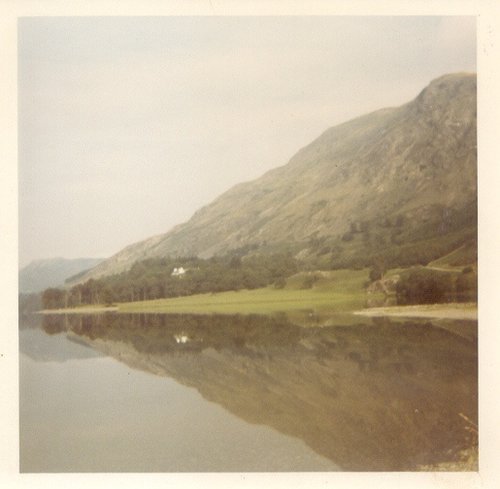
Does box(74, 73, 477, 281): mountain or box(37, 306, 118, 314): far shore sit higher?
box(74, 73, 477, 281): mountain

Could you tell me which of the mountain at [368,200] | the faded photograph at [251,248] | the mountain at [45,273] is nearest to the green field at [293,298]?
the faded photograph at [251,248]

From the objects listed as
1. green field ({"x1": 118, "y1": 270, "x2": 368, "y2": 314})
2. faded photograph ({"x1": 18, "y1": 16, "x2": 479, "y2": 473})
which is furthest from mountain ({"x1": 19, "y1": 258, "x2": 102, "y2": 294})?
green field ({"x1": 118, "y1": 270, "x2": 368, "y2": 314})

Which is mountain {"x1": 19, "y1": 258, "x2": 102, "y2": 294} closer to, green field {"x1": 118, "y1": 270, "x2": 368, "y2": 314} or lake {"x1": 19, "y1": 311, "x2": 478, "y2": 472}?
lake {"x1": 19, "y1": 311, "x2": 478, "y2": 472}

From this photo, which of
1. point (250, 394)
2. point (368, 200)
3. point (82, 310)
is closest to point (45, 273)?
point (82, 310)

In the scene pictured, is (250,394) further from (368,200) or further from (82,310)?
(368,200)

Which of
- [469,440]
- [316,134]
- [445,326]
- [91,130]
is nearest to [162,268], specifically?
[91,130]
